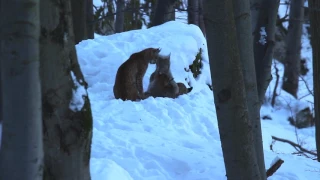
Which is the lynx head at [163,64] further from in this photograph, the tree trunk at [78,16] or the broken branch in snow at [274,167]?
the broken branch in snow at [274,167]

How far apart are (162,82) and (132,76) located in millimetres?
710

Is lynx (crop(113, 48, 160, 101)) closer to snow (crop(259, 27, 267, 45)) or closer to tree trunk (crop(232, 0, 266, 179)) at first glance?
snow (crop(259, 27, 267, 45))

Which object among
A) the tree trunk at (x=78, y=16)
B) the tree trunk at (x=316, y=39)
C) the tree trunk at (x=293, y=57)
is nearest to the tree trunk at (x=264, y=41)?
the tree trunk at (x=316, y=39)

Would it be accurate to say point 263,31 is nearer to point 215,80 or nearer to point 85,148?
point 215,80

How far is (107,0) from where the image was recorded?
15.8 metres

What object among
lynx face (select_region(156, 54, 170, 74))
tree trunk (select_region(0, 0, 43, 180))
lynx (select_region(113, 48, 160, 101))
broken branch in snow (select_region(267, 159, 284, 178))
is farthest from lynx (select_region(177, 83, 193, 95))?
tree trunk (select_region(0, 0, 43, 180))

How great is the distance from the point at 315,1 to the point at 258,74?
1.21 metres

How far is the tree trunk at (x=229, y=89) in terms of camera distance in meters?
2.95

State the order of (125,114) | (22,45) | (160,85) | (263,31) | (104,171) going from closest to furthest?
(22,45), (104,171), (263,31), (125,114), (160,85)

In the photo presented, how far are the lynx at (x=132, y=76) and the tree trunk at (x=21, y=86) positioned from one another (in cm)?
520

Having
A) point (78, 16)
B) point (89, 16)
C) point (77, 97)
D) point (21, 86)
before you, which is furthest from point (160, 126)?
point (89, 16)

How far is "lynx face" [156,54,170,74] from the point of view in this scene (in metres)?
7.92

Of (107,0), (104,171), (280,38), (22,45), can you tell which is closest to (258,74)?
(104,171)

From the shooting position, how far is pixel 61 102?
242 centimetres
